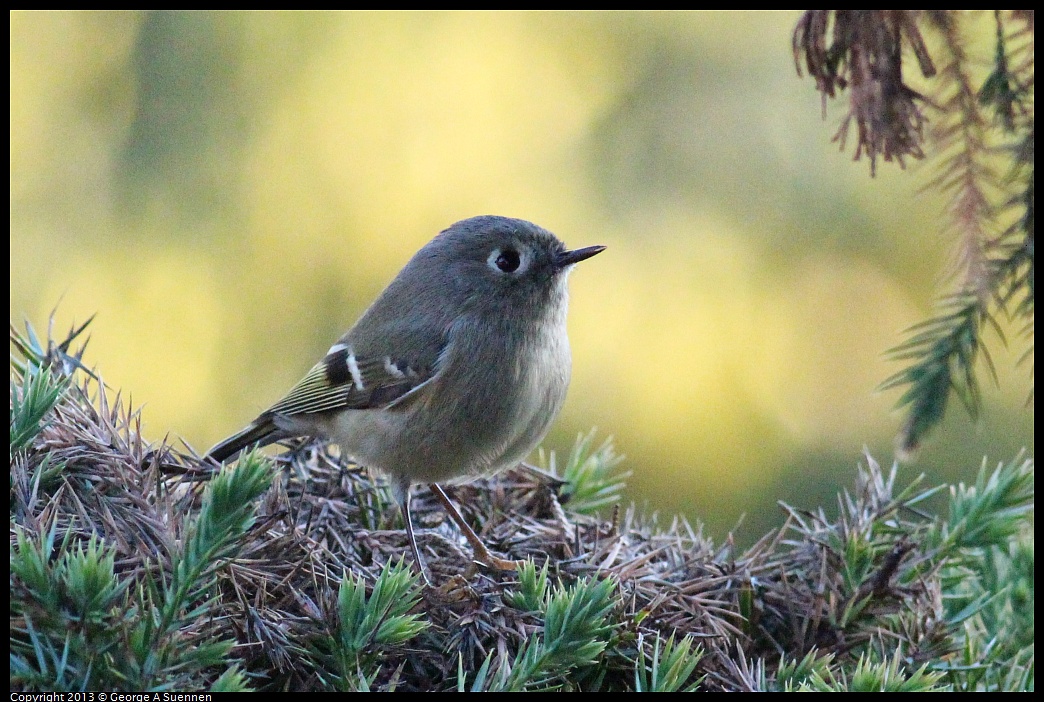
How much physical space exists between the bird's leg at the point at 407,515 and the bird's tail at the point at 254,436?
61 centimetres

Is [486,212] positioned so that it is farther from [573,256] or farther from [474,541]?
[474,541]

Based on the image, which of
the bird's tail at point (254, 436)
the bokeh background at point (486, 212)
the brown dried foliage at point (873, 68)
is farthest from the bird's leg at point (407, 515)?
the bokeh background at point (486, 212)

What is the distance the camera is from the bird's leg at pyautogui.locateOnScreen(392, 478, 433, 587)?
135 cm

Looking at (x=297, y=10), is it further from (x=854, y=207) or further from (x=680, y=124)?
(x=854, y=207)

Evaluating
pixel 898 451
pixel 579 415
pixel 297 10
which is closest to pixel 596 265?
pixel 579 415

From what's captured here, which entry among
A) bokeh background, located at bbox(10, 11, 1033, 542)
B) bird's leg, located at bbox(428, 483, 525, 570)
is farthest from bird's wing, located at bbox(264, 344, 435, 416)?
bokeh background, located at bbox(10, 11, 1033, 542)

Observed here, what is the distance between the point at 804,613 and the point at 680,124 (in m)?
2.42

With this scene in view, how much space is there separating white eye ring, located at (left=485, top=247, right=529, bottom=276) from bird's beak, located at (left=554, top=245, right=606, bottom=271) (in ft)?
0.25

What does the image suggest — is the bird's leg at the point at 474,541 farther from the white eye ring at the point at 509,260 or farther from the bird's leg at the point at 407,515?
the white eye ring at the point at 509,260

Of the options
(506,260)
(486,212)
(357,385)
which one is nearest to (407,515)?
(357,385)

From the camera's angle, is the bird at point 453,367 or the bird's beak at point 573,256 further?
the bird's beak at point 573,256

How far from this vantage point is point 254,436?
2.30 metres

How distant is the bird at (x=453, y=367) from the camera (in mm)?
1982

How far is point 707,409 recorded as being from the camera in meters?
3.07
